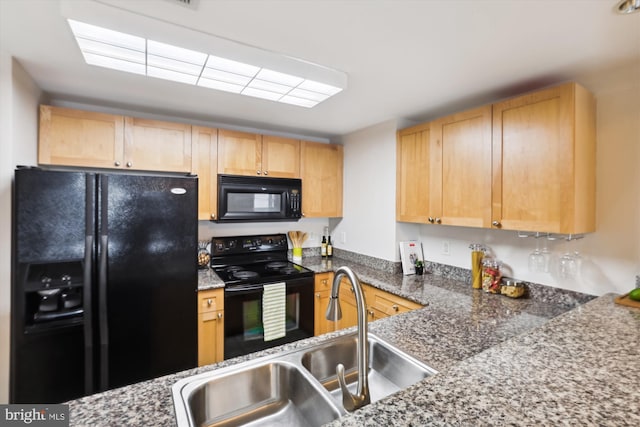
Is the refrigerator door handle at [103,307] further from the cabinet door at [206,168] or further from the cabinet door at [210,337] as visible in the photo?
the cabinet door at [206,168]

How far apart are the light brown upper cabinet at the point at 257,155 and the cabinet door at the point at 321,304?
3.40 feet

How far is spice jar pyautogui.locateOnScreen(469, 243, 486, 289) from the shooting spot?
2121mm

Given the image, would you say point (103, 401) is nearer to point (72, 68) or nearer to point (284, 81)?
point (284, 81)

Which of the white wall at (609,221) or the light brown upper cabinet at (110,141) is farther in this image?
the light brown upper cabinet at (110,141)

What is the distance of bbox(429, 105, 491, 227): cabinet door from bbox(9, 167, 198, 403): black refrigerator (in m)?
1.79

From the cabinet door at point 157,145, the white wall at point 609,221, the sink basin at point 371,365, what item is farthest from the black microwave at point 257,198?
the sink basin at point 371,365

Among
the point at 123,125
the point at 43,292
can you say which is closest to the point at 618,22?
the point at 123,125

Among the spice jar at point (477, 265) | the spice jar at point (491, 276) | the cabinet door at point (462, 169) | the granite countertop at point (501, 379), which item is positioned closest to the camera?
the granite countertop at point (501, 379)

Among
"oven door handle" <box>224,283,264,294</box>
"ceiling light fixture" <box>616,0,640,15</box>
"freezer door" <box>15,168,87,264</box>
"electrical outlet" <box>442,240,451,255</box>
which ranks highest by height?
"ceiling light fixture" <box>616,0,640,15</box>

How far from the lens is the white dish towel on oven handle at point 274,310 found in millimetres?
2338

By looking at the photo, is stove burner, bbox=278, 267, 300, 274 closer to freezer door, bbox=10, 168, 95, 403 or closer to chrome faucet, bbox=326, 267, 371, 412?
freezer door, bbox=10, 168, 95, 403

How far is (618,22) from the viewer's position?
3.93ft

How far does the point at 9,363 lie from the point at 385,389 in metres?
1.97

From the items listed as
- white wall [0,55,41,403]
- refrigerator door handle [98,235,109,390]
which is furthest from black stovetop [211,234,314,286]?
white wall [0,55,41,403]
